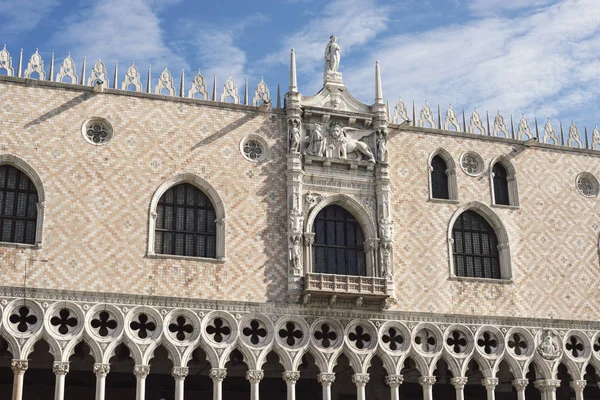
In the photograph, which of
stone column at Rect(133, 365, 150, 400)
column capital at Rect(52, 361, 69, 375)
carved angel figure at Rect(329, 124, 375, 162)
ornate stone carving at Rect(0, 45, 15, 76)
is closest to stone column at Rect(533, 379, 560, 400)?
carved angel figure at Rect(329, 124, 375, 162)

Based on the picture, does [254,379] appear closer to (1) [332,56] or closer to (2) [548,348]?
(2) [548,348]

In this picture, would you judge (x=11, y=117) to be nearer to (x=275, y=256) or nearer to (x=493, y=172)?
(x=275, y=256)

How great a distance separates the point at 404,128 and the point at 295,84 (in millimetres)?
3887

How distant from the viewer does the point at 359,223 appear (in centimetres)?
2730

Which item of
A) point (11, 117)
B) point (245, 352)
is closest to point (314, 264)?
point (245, 352)

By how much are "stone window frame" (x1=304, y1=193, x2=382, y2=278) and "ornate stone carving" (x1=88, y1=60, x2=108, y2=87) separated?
7195mm

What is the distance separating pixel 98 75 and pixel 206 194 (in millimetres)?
4657

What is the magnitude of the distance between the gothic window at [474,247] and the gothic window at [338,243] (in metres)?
3.27

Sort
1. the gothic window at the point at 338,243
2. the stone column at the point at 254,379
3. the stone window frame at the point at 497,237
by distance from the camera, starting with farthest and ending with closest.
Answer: the stone window frame at the point at 497,237
the gothic window at the point at 338,243
the stone column at the point at 254,379

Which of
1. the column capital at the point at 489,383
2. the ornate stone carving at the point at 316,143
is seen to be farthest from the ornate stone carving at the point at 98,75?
the column capital at the point at 489,383

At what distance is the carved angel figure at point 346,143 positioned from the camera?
27484 millimetres

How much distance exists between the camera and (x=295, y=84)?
2773 centimetres

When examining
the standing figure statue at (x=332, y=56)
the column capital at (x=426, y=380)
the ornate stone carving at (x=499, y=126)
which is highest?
the standing figure statue at (x=332, y=56)

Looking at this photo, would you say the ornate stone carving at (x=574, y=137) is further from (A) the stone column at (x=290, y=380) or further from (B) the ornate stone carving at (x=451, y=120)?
(A) the stone column at (x=290, y=380)
